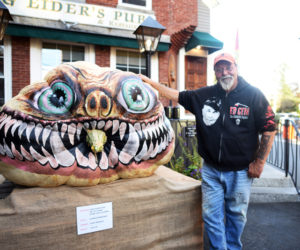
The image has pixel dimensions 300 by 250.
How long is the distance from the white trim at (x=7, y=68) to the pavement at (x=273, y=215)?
5.54 meters

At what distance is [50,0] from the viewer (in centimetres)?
564

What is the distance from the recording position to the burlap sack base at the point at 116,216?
142 cm

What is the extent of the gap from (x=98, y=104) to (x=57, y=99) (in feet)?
0.92

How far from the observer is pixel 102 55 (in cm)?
644

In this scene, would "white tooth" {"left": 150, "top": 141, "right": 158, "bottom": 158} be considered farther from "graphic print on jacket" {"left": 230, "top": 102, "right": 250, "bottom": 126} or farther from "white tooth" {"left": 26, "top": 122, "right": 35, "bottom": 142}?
"white tooth" {"left": 26, "top": 122, "right": 35, "bottom": 142}

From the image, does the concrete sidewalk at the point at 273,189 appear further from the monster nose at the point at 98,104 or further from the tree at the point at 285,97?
the tree at the point at 285,97

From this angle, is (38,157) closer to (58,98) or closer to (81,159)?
(81,159)

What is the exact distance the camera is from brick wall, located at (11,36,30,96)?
5.57 m

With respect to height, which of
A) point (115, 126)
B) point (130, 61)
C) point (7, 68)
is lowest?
point (115, 126)

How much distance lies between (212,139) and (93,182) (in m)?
0.99

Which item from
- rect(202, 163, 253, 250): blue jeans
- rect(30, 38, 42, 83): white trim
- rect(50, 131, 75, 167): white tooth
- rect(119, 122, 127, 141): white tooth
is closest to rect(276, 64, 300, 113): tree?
rect(30, 38, 42, 83): white trim

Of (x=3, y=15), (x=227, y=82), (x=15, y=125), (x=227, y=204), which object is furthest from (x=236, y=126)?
(x=3, y=15)

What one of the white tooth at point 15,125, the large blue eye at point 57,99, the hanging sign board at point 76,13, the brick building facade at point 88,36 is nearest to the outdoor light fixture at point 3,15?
the brick building facade at point 88,36

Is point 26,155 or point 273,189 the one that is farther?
point 273,189
